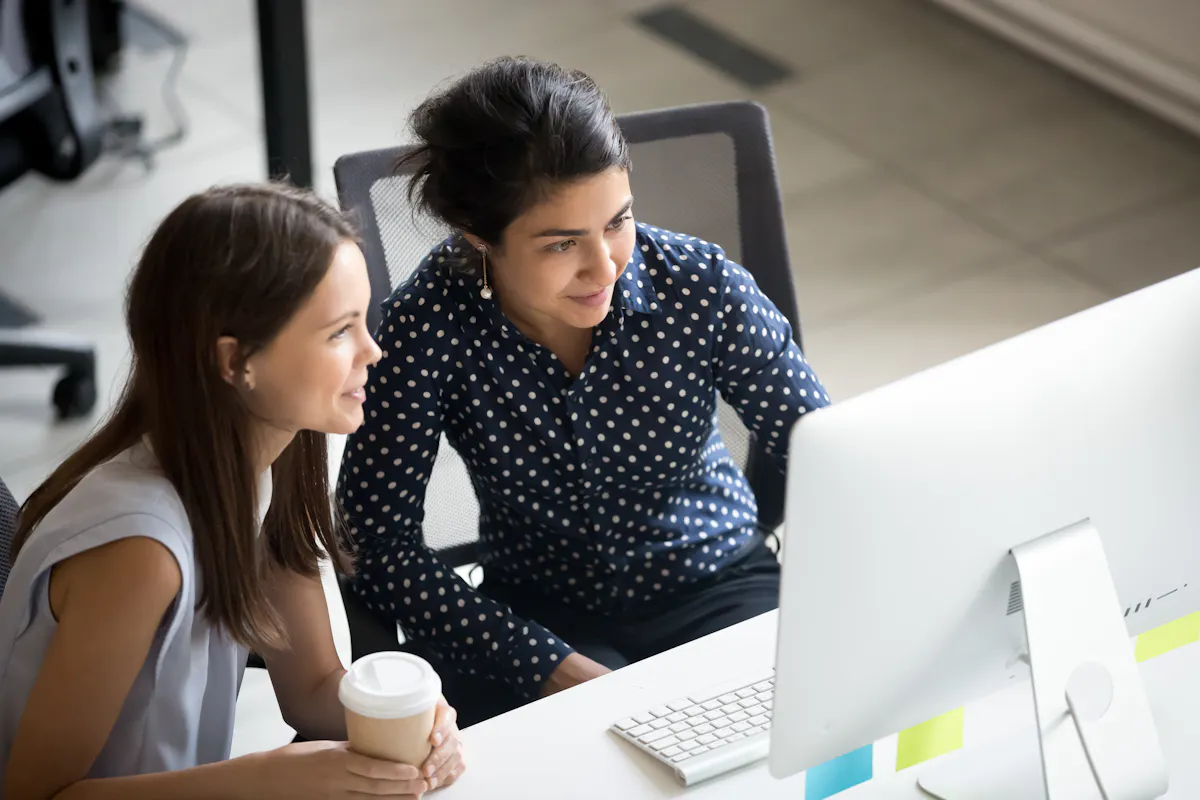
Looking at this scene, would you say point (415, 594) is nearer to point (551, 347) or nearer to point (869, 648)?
point (551, 347)

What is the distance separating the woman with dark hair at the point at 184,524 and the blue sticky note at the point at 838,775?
30 cm

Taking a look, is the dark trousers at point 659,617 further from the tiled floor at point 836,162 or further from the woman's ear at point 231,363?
the tiled floor at point 836,162

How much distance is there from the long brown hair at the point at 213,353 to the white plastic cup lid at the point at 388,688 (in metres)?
0.24


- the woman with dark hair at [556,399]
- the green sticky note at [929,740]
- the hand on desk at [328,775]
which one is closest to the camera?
the hand on desk at [328,775]

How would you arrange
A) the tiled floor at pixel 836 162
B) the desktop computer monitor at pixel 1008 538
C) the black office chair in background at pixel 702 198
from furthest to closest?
the tiled floor at pixel 836 162 → the black office chair in background at pixel 702 198 → the desktop computer monitor at pixel 1008 538

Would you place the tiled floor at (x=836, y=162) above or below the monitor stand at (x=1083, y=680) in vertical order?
below

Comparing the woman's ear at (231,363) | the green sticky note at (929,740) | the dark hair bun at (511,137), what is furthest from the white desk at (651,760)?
the dark hair bun at (511,137)

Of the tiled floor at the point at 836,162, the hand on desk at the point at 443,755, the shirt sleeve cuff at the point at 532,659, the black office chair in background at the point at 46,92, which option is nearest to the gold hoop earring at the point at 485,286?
the shirt sleeve cuff at the point at 532,659

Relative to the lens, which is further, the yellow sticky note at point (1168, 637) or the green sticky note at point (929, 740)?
the yellow sticky note at point (1168, 637)

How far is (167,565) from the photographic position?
1281 millimetres

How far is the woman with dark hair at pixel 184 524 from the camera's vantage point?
1.26 metres

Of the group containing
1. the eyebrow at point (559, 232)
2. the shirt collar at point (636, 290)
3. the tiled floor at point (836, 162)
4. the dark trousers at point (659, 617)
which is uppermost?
the eyebrow at point (559, 232)

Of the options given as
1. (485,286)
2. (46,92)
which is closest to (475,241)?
(485,286)

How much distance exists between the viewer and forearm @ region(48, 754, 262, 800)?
4.16 ft
